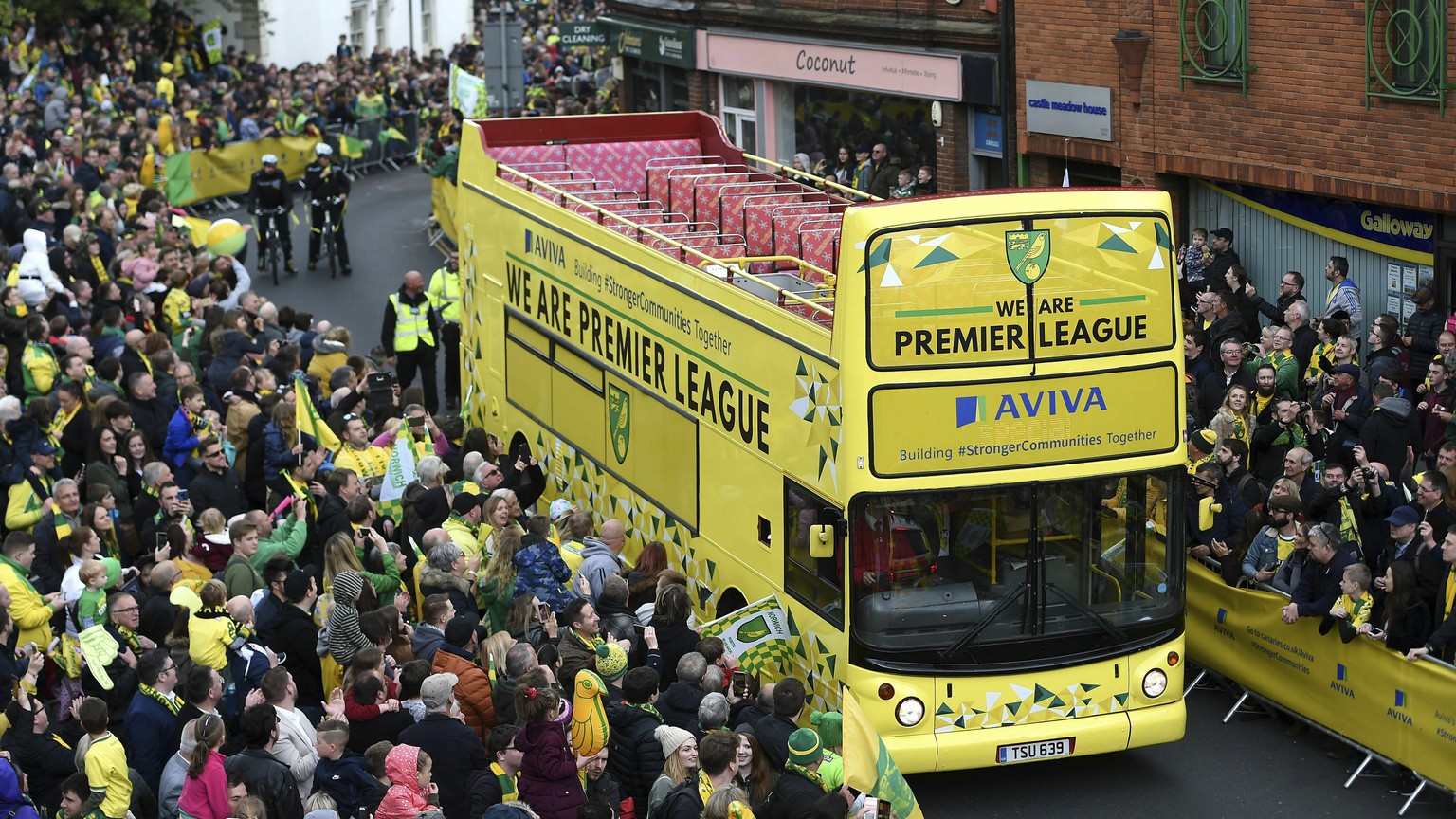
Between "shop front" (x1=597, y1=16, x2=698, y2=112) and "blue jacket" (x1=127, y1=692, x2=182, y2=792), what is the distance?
21726 mm

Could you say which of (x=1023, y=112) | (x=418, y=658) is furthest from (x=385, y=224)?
(x=418, y=658)

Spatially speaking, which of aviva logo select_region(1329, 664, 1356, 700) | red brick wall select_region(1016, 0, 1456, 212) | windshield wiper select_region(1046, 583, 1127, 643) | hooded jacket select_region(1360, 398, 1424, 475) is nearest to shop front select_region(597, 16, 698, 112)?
red brick wall select_region(1016, 0, 1456, 212)

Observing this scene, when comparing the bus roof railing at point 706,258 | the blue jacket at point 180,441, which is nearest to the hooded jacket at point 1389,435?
the bus roof railing at point 706,258

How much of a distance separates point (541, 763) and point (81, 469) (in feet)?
25.6

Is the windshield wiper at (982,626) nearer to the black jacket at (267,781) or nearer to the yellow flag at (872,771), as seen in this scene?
the yellow flag at (872,771)

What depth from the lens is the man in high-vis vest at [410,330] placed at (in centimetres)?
2019

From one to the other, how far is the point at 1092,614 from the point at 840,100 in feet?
54.5

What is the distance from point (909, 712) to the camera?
10797mm

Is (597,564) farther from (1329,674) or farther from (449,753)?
(1329,674)

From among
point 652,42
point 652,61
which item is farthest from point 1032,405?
point 652,61

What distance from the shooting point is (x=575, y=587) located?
12.2 meters

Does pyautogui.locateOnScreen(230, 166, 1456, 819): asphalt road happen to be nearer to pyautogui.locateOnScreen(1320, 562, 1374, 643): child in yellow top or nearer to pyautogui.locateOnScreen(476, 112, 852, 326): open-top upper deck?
pyautogui.locateOnScreen(1320, 562, 1374, 643): child in yellow top

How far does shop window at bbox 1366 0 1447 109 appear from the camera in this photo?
16.0 metres

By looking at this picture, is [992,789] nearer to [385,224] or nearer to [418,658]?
[418,658]
